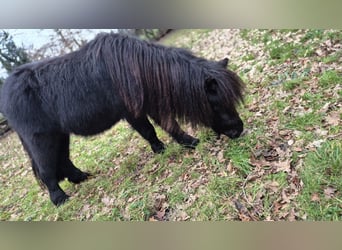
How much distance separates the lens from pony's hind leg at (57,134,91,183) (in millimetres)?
2113

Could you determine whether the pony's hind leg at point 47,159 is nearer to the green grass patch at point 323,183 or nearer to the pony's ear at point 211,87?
the pony's ear at point 211,87

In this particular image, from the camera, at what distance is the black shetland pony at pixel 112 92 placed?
5.73 feet

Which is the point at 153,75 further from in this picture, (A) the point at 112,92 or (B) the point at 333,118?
(B) the point at 333,118

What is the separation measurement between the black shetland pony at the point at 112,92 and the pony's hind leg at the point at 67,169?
0.39 feet

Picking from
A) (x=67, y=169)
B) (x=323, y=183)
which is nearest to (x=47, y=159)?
(x=67, y=169)

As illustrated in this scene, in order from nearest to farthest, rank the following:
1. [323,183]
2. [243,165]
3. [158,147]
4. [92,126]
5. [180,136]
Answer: [323,183], [243,165], [92,126], [180,136], [158,147]

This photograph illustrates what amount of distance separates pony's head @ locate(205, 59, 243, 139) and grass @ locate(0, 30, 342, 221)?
9 centimetres

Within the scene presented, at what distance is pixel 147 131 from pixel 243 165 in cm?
71

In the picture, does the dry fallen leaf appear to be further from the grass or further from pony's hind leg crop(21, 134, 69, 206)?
pony's hind leg crop(21, 134, 69, 206)

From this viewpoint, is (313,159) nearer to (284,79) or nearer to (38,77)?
(284,79)

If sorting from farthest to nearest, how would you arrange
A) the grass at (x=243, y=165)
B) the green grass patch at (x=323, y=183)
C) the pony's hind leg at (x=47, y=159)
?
the pony's hind leg at (x=47, y=159) → the grass at (x=243, y=165) → the green grass patch at (x=323, y=183)

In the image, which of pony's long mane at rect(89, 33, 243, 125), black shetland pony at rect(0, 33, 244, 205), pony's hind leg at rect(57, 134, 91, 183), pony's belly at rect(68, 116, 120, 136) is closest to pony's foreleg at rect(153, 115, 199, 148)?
black shetland pony at rect(0, 33, 244, 205)

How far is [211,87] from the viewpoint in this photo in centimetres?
172

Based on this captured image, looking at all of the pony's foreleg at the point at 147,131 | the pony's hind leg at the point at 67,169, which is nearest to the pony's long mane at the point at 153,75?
the pony's foreleg at the point at 147,131
